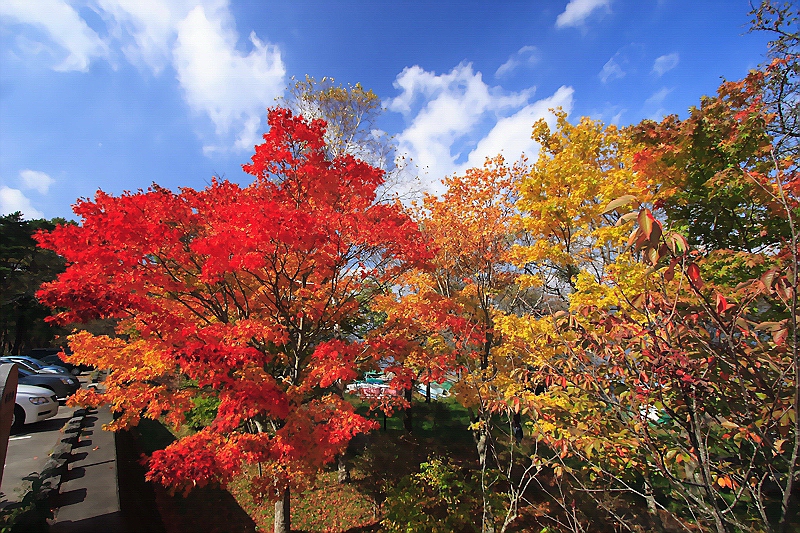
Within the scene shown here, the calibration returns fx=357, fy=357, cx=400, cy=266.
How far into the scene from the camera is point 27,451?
8.85 metres

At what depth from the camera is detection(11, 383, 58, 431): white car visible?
10305 mm

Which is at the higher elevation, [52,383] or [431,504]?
[52,383]

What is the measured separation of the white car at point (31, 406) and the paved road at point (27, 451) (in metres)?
0.33

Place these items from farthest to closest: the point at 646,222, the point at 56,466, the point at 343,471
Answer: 1. the point at 343,471
2. the point at 56,466
3. the point at 646,222

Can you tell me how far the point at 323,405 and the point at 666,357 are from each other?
565 centimetres

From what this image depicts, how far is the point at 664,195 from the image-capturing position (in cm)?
657

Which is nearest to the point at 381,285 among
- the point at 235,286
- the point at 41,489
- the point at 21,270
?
the point at 235,286

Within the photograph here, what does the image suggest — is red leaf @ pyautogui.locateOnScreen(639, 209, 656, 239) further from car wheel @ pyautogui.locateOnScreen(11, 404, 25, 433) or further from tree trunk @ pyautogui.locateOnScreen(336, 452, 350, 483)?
car wheel @ pyautogui.locateOnScreen(11, 404, 25, 433)

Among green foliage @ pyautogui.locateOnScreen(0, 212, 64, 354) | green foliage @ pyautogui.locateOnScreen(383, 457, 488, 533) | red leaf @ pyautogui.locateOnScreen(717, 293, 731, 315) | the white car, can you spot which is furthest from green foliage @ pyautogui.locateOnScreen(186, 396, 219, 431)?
green foliage @ pyautogui.locateOnScreen(0, 212, 64, 354)

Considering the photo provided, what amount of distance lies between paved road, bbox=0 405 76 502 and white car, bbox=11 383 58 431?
328mm

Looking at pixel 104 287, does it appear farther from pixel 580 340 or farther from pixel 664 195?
pixel 664 195

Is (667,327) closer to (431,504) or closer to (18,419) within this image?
(431,504)

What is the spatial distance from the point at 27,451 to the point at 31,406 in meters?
2.30

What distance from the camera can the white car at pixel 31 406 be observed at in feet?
33.8
